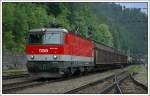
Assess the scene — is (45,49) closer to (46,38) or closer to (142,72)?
(46,38)

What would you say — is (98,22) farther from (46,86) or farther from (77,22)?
(46,86)

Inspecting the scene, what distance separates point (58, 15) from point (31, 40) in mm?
1853

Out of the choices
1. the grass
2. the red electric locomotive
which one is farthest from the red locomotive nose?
the grass

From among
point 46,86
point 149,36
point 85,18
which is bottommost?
point 46,86

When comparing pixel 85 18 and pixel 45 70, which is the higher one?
pixel 85 18

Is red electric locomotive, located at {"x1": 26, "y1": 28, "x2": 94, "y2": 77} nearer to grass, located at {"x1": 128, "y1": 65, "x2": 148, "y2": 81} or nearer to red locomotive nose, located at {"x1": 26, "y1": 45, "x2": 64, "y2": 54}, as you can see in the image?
red locomotive nose, located at {"x1": 26, "y1": 45, "x2": 64, "y2": 54}

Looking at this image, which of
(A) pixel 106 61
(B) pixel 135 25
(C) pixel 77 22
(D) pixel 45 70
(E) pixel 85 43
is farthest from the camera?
(A) pixel 106 61

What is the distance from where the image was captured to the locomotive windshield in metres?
18.3

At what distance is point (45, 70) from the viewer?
59.3 feet

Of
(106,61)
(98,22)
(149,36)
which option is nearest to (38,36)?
(98,22)

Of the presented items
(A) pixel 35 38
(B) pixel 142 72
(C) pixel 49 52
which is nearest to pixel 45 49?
(C) pixel 49 52

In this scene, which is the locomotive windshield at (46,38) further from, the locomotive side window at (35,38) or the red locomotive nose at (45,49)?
the red locomotive nose at (45,49)

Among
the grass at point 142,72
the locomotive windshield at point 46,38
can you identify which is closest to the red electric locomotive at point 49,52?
the locomotive windshield at point 46,38

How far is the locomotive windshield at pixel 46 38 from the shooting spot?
1830cm
